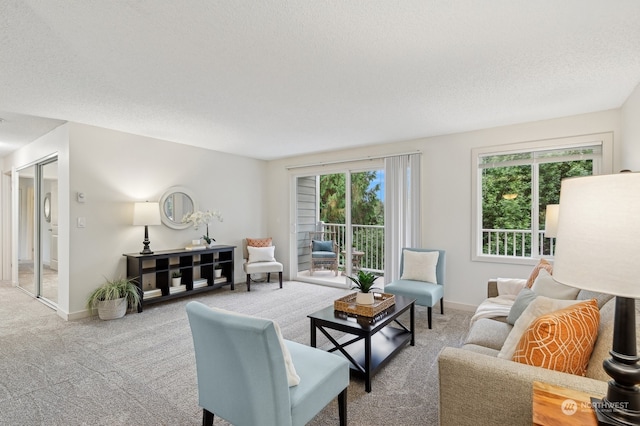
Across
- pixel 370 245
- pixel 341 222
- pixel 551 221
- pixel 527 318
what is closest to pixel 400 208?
pixel 370 245

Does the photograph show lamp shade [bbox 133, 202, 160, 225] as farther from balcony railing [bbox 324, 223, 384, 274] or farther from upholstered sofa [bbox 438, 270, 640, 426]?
upholstered sofa [bbox 438, 270, 640, 426]

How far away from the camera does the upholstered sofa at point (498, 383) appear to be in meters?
1.22

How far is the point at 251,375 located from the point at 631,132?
3.96 m

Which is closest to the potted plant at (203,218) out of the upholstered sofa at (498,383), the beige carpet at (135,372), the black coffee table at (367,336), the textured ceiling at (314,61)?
the beige carpet at (135,372)

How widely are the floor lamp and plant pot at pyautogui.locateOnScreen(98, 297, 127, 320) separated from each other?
4428mm

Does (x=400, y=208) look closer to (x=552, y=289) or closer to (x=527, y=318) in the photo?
(x=552, y=289)

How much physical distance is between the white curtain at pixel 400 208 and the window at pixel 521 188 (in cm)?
80

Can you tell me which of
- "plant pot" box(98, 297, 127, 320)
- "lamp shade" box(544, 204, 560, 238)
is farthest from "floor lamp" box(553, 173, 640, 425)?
"plant pot" box(98, 297, 127, 320)

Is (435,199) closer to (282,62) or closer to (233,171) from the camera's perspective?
(282,62)

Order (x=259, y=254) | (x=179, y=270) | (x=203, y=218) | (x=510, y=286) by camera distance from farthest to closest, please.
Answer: (x=259, y=254), (x=203, y=218), (x=179, y=270), (x=510, y=286)

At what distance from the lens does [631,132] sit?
2.94 meters

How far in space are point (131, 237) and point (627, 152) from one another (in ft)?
19.8

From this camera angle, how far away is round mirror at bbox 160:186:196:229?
4.76 meters

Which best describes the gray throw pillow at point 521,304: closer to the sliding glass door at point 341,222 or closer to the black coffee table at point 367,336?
the black coffee table at point 367,336
